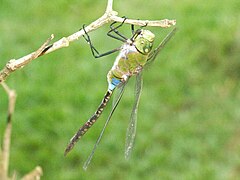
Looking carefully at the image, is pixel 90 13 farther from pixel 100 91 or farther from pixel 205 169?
pixel 205 169

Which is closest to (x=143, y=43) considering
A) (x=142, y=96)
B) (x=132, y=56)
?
(x=132, y=56)

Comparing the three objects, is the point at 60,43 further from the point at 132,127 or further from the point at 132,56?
the point at 132,127

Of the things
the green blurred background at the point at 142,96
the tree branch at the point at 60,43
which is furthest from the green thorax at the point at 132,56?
the green blurred background at the point at 142,96

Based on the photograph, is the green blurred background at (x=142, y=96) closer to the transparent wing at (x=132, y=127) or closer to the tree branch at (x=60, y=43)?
the transparent wing at (x=132, y=127)

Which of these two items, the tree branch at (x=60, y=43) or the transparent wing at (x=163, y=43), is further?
the transparent wing at (x=163, y=43)

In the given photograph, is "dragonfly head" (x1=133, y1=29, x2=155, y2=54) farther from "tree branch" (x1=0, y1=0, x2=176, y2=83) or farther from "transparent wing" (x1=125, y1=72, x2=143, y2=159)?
"tree branch" (x1=0, y1=0, x2=176, y2=83)

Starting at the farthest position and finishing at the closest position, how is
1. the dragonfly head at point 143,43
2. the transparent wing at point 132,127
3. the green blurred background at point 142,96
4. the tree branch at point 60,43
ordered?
the green blurred background at point 142,96, the transparent wing at point 132,127, the dragonfly head at point 143,43, the tree branch at point 60,43

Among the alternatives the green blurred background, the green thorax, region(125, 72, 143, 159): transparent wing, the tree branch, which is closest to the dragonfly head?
the green thorax

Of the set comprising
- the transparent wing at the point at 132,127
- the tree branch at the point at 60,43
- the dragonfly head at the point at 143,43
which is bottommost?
the transparent wing at the point at 132,127
